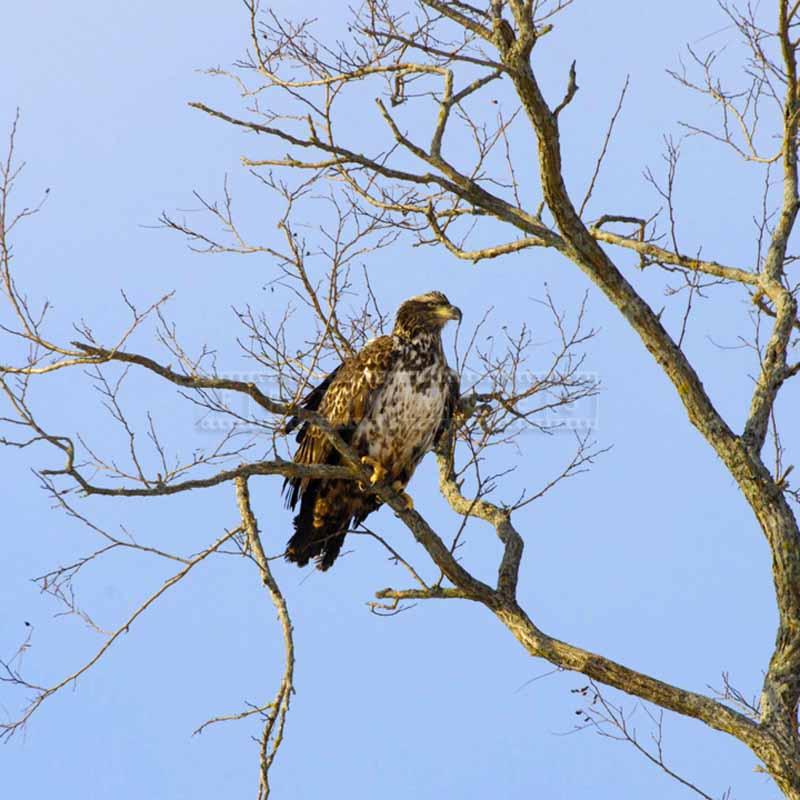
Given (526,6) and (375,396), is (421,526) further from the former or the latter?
(526,6)

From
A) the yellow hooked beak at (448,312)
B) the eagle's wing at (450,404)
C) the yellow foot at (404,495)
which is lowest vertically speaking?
the yellow foot at (404,495)

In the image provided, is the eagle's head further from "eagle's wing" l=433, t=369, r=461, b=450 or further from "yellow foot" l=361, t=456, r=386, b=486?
"yellow foot" l=361, t=456, r=386, b=486

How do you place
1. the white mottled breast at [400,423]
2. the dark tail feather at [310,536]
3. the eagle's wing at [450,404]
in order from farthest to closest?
the eagle's wing at [450,404] → the dark tail feather at [310,536] → the white mottled breast at [400,423]

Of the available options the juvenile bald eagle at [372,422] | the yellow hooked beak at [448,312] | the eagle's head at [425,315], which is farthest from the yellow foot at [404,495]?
the yellow hooked beak at [448,312]

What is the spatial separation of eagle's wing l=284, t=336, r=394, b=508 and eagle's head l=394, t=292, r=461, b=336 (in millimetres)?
198

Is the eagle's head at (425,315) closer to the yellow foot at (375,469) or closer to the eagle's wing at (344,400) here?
the eagle's wing at (344,400)

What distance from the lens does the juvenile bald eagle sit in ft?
23.7

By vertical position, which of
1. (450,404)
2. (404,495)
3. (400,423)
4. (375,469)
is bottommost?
(404,495)

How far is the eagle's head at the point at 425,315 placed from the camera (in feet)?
25.0

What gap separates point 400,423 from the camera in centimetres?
722

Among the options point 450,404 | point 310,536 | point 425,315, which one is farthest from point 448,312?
point 310,536

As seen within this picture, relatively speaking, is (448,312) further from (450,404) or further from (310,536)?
(310,536)

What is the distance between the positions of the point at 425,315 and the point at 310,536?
1.48 m

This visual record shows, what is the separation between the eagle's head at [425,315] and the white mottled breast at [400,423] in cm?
32
